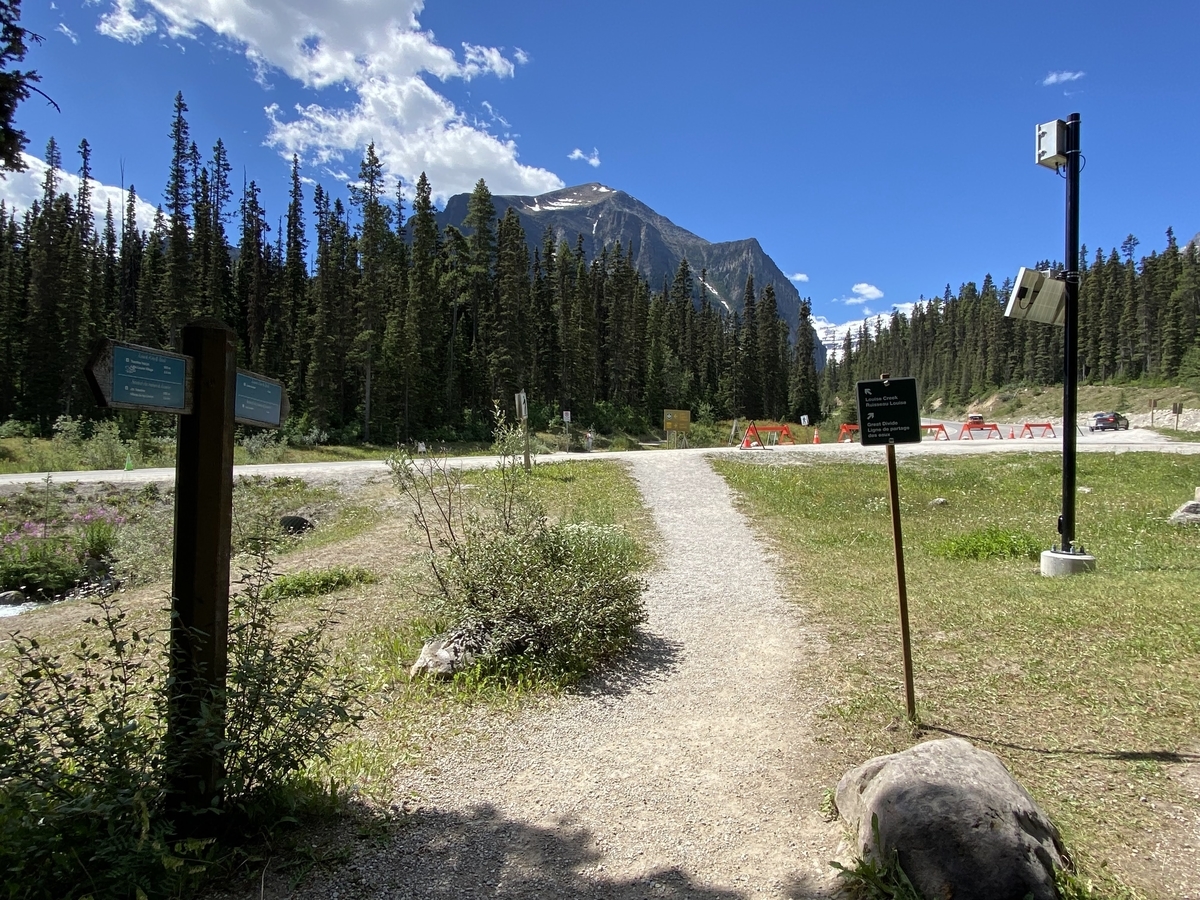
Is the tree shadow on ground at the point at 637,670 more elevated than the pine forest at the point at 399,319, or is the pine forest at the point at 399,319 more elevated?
the pine forest at the point at 399,319

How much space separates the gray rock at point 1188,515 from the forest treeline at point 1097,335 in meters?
60.0

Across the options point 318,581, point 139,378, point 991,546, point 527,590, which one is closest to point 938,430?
point 991,546

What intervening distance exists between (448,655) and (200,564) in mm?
2950

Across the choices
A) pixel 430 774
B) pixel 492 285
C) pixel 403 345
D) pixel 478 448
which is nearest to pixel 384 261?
pixel 492 285

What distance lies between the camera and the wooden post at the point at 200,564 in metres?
2.98

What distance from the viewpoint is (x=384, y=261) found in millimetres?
54719

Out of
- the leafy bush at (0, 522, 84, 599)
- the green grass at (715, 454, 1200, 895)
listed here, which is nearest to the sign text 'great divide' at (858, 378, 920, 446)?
the green grass at (715, 454, 1200, 895)

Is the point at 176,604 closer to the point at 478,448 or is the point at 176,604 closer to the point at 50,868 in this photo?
the point at 50,868

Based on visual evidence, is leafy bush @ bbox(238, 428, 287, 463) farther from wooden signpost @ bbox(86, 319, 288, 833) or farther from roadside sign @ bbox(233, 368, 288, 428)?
wooden signpost @ bbox(86, 319, 288, 833)

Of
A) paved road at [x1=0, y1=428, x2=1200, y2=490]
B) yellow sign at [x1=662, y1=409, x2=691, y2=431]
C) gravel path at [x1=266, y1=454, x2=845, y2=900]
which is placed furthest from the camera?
yellow sign at [x1=662, y1=409, x2=691, y2=431]

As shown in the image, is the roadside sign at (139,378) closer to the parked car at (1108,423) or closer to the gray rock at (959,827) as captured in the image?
the gray rock at (959,827)

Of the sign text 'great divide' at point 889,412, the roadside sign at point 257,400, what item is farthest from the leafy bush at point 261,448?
the sign text 'great divide' at point 889,412

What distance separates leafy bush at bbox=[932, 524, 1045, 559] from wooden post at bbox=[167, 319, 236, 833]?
9.73m

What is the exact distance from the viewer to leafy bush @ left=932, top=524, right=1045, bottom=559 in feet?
31.6
